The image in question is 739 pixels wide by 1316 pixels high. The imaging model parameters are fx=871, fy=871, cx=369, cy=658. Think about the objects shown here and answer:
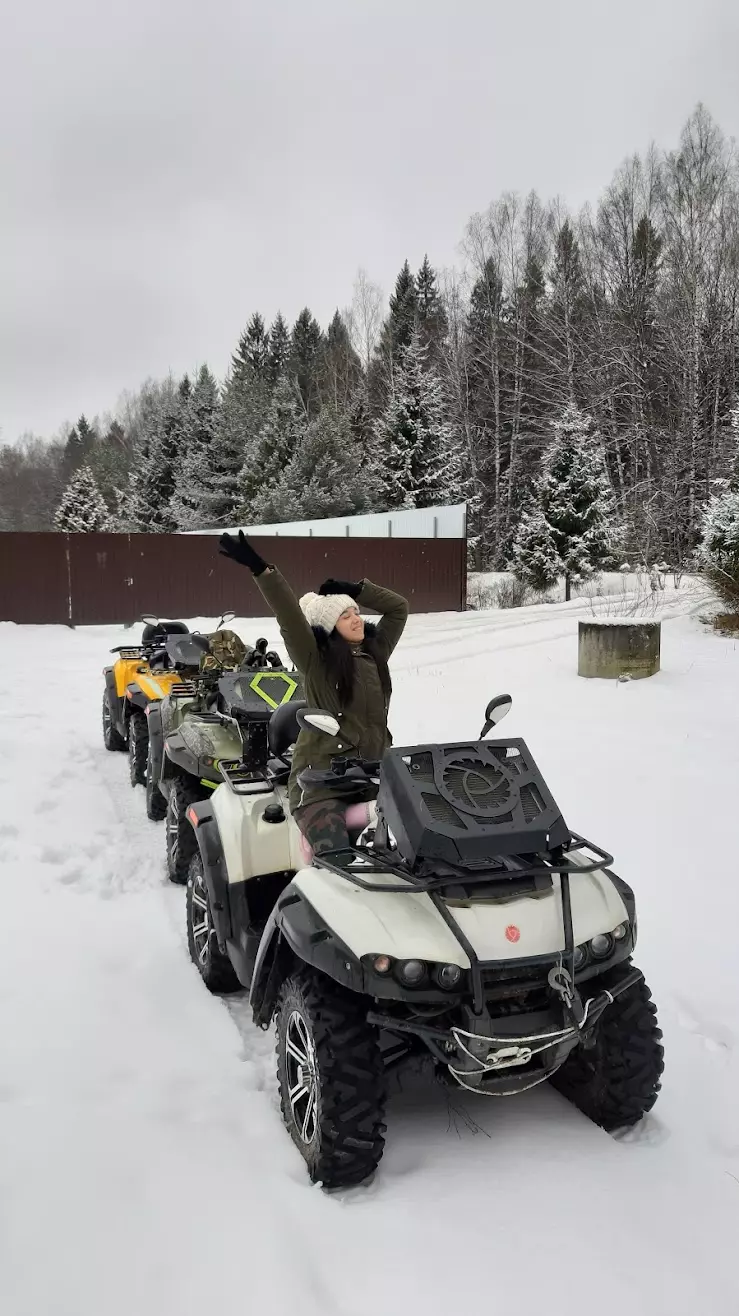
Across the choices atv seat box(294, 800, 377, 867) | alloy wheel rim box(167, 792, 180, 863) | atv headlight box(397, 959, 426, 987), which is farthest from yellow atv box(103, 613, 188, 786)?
atv headlight box(397, 959, 426, 987)

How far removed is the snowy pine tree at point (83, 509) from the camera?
42969 millimetres

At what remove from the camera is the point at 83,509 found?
43.1 m

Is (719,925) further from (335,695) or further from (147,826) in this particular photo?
(147,826)

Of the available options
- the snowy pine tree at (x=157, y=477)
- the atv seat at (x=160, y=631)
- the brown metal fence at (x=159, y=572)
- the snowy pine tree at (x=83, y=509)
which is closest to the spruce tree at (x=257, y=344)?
the snowy pine tree at (x=157, y=477)

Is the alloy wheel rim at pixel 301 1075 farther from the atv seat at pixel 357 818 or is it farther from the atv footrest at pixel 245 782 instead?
the atv footrest at pixel 245 782

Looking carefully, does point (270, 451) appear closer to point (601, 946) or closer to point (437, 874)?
point (437, 874)

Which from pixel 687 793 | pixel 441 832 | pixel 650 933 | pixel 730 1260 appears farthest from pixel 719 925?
pixel 441 832

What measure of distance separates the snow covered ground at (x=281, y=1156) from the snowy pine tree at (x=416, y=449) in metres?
27.0

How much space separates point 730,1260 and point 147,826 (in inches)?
179

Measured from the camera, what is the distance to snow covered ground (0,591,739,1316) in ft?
7.00

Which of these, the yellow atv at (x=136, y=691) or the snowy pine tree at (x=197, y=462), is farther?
the snowy pine tree at (x=197, y=462)

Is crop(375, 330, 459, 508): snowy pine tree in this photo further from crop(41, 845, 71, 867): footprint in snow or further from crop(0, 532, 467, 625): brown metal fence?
crop(41, 845, 71, 867): footprint in snow

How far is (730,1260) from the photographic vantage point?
225cm

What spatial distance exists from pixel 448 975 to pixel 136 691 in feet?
17.1
